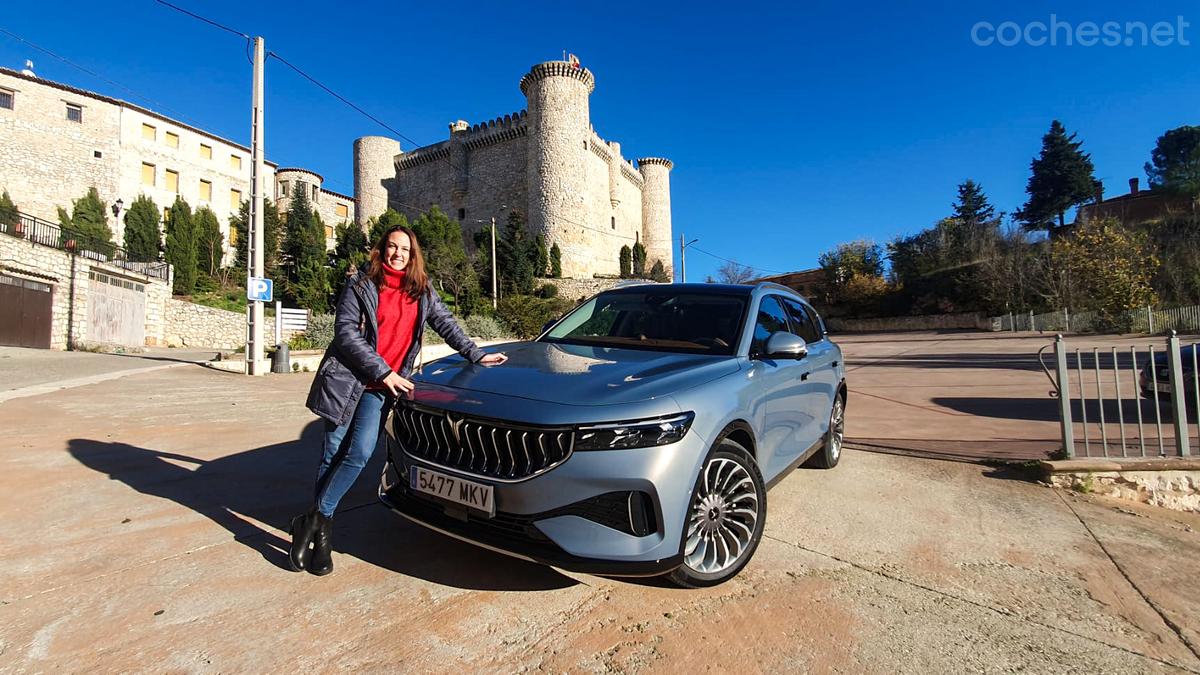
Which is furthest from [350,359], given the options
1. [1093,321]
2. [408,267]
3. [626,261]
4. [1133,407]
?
[626,261]

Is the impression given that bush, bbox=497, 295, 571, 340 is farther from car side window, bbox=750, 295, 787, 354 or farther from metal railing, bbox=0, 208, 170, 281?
car side window, bbox=750, 295, 787, 354

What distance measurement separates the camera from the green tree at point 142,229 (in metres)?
33.8

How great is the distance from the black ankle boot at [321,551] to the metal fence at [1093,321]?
36020mm

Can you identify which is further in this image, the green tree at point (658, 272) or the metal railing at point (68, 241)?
the green tree at point (658, 272)

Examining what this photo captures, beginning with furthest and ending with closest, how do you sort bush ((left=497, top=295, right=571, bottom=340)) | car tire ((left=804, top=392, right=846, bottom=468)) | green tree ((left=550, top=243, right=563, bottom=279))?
green tree ((left=550, top=243, right=563, bottom=279)) → bush ((left=497, top=295, right=571, bottom=340)) → car tire ((left=804, top=392, right=846, bottom=468))

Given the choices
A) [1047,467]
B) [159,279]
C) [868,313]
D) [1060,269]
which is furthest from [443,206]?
[1047,467]

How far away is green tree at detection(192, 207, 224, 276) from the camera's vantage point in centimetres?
3253

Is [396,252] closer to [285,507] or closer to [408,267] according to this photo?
[408,267]

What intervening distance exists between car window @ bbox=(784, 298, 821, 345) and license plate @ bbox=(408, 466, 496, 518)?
269 centimetres

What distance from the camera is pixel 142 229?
34.0m

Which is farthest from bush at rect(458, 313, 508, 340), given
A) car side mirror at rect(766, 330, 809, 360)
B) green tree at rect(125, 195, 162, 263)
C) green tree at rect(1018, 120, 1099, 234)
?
green tree at rect(1018, 120, 1099, 234)

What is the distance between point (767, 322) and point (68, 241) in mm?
25511

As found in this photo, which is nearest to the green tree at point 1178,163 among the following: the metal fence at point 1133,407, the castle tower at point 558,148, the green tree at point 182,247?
the castle tower at point 558,148

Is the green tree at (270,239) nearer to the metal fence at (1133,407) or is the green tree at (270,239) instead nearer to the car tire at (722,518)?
the car tire at (722,518)
